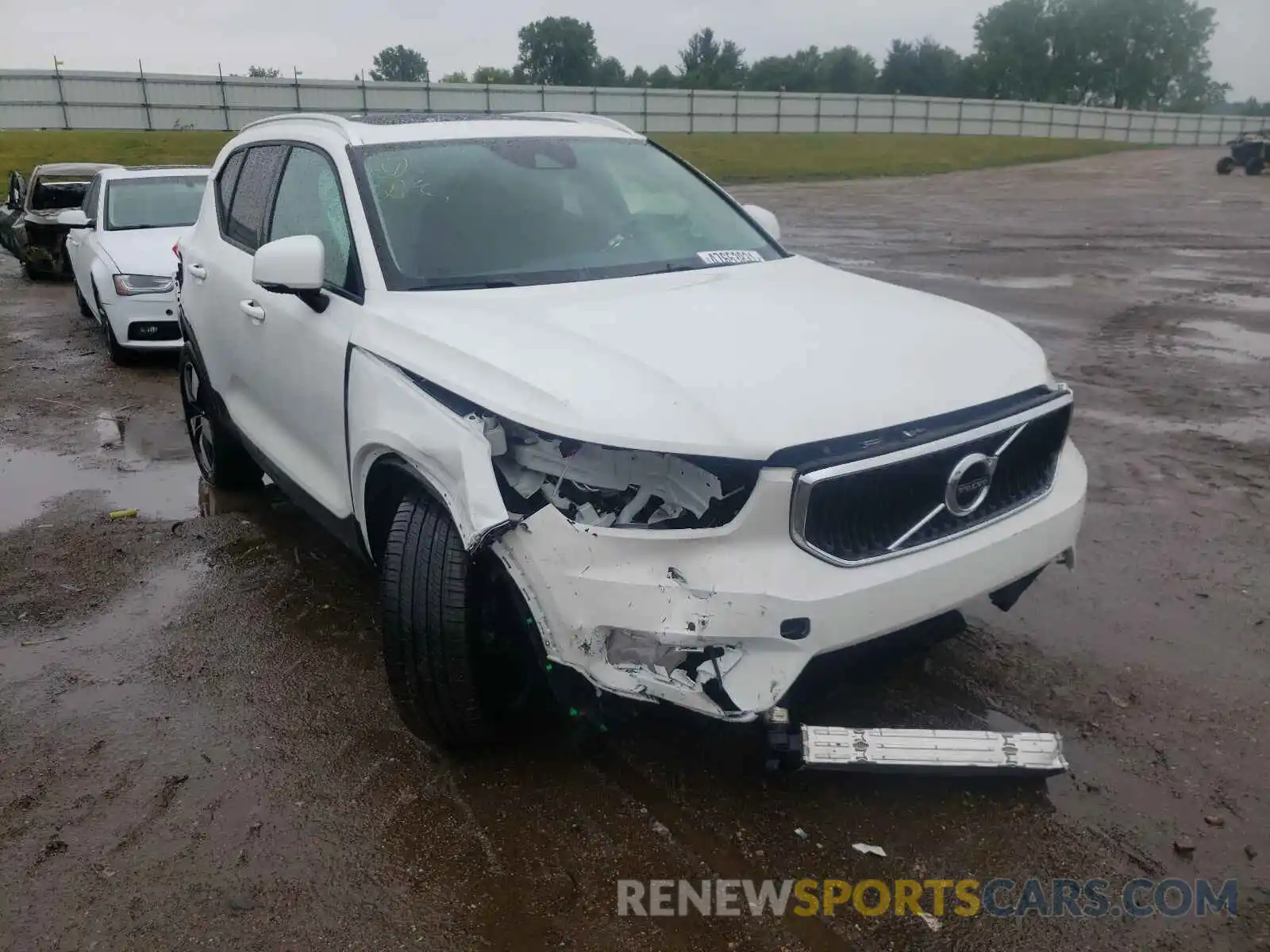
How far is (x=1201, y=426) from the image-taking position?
649 cm

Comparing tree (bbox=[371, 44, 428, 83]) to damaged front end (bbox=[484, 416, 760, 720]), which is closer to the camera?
damaged front end (bbox=[484, 416, 760, 720])

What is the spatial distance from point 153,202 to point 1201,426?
30.9 feet

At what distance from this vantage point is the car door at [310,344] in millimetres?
3625

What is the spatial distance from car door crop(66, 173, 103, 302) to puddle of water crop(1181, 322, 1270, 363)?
9.75m

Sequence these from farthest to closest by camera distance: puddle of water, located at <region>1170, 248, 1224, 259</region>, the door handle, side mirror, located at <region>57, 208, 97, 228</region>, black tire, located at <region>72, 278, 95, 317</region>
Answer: puddle of water, located at <region>1170, 248, 1224, 259</region>, black tire, located at <region>72, 278, 95, 317</region>, side mirror, located at <region>57, 208, 97, 228</region>, the door handle

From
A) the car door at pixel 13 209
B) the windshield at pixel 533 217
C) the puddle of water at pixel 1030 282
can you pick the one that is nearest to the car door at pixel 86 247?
the car door at pixel 13 209

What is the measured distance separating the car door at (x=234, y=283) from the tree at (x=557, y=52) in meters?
102

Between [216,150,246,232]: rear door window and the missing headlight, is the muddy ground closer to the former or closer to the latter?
the missing headlight

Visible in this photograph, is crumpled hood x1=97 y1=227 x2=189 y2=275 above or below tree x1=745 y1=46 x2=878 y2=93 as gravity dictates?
below

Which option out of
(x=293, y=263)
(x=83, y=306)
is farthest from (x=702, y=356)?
(x=83, y=306)

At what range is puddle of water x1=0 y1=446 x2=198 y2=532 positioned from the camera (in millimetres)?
5656

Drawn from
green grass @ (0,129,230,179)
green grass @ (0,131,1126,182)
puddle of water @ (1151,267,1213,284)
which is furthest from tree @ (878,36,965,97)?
puddle of water @ (1151,267,1213,284)

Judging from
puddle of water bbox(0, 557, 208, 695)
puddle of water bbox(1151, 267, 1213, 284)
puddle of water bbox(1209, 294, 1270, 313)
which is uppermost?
puddle of water bbox(1209, 294, 1270, 313)

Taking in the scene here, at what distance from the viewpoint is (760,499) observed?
2564mm
